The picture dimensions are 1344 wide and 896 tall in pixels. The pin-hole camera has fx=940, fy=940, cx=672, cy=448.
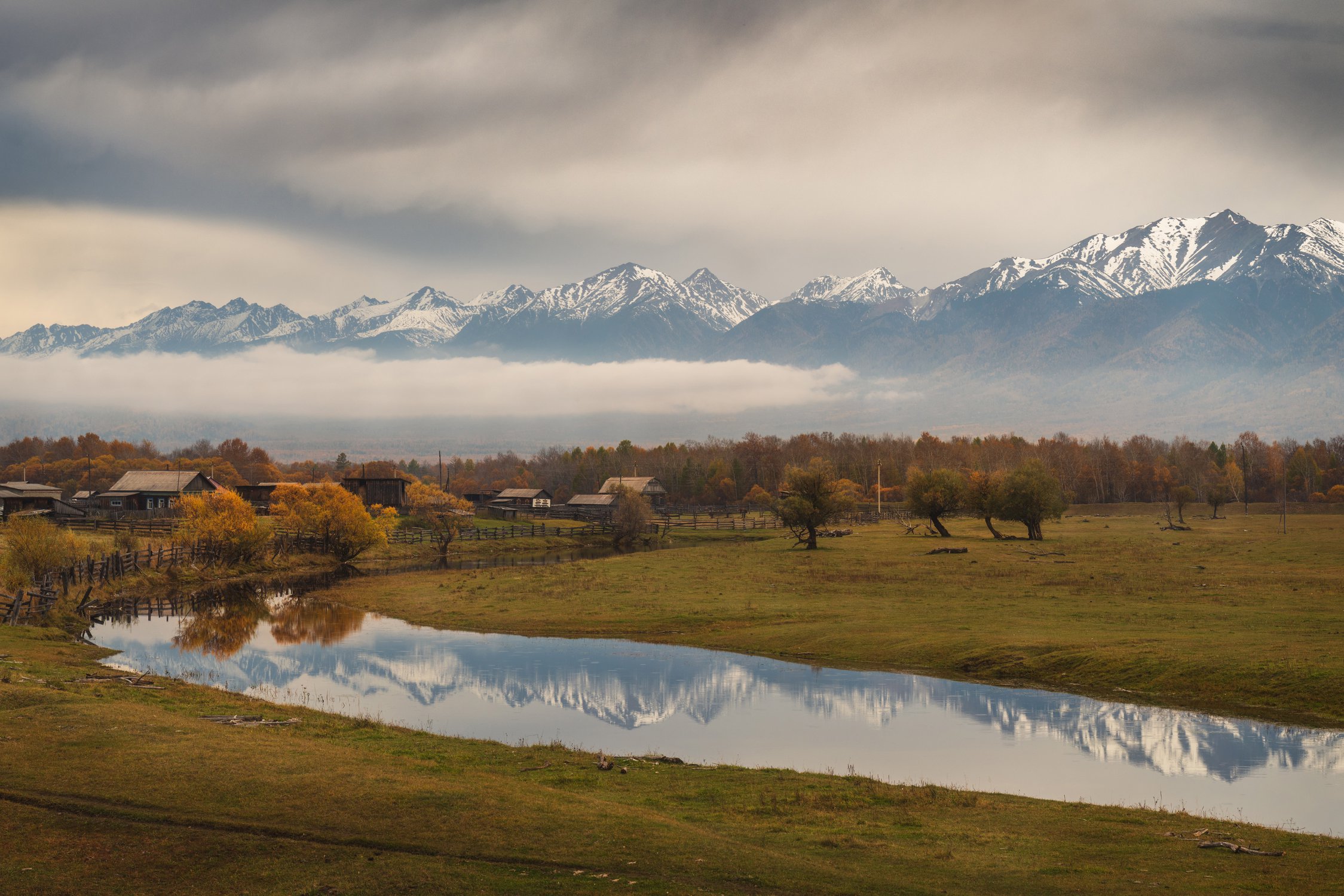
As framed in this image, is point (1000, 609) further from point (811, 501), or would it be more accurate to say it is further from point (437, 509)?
point (437, 509)

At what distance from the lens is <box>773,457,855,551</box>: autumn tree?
8706 cm

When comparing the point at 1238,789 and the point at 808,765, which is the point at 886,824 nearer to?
the point at 808,765

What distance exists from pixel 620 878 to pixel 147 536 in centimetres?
8934

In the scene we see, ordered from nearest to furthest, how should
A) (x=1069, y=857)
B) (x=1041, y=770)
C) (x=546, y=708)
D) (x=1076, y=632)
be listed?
1. (x=1069, y=857)
2. (x=1041, y=770)
3. (x=546, y=708)
4. (x=1076, y=632)

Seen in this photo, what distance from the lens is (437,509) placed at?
118375 mm

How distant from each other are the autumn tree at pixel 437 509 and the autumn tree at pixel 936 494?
5171 centimetres

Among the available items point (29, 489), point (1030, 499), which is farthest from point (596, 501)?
point (1030, 499)

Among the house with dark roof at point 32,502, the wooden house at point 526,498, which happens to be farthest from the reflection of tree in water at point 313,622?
the wooden house at point 526,498

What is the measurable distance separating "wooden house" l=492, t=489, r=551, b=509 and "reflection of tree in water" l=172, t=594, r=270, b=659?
112m

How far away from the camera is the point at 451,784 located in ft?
60.0

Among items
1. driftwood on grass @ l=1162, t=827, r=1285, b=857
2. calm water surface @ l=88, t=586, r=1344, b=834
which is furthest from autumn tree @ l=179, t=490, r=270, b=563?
driftwood on grass @ l=1162, t=827, r=1285, b=857

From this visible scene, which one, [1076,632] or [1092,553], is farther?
[1092,553]

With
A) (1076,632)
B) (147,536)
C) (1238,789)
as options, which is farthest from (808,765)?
(147,536)

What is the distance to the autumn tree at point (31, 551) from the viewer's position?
5319cm
